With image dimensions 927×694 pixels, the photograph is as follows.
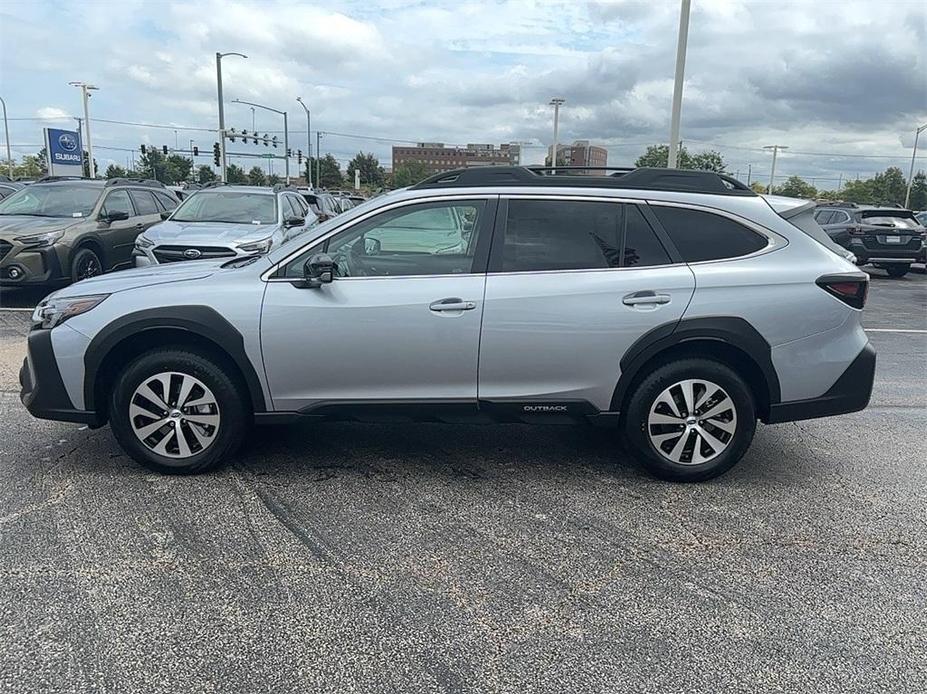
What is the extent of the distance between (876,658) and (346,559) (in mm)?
2223

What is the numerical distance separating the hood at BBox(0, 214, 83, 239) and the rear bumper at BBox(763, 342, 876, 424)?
31.0 ft

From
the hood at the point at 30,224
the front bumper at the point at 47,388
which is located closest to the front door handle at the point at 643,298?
the front bumper at the point at 47,388

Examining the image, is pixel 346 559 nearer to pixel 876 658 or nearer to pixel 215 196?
pixel 876 658

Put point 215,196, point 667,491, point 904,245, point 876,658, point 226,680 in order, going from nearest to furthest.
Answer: point 226,680, point 876,658, point 667,491, point 215,196, point 904,245

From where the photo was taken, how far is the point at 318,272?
4.02 m

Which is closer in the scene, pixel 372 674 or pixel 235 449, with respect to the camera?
pixel 372 674

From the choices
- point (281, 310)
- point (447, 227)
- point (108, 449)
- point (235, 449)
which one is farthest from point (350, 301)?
point (108, 449)

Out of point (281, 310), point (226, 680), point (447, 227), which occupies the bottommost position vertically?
point (226, 680)

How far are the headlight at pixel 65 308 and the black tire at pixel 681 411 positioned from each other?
10.5ft

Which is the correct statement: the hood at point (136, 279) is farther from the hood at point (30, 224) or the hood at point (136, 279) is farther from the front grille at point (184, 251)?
the hood at point (30, 224)

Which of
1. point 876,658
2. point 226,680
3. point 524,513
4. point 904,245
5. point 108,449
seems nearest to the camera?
point 226,680

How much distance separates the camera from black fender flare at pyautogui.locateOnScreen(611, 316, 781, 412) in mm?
4074

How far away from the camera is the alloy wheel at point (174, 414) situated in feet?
13.5

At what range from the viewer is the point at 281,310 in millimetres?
4051
